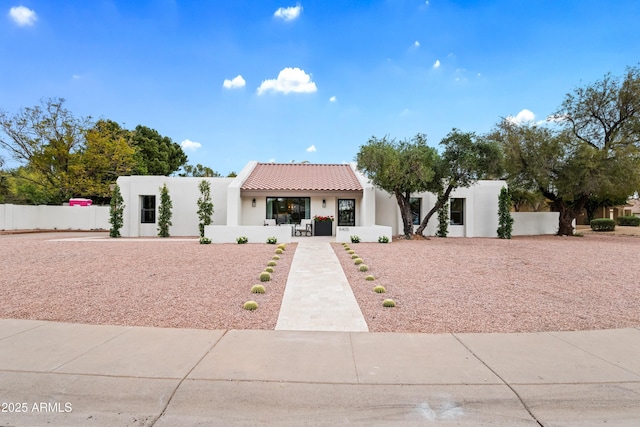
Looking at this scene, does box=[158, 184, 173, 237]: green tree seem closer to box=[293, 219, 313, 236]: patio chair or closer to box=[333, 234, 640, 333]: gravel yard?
box=[293, 219, 313, 236]: patio chair

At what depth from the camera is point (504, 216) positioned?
18.6 metres

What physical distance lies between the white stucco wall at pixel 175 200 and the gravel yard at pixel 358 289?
6954 mm

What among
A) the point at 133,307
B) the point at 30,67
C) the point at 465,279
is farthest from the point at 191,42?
the point at 465,279

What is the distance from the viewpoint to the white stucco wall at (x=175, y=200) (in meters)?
18.6

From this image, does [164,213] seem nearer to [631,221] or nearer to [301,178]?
[301,178]

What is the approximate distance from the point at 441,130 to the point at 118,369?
15658 mm

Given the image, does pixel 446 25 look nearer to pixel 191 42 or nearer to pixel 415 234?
pixel 415 234

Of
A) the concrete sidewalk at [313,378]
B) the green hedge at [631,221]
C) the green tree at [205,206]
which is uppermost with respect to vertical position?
the green tree at [205,206]

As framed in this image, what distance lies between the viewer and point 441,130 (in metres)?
15.6

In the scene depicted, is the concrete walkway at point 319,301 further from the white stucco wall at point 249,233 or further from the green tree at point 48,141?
the green tree at point 48,141

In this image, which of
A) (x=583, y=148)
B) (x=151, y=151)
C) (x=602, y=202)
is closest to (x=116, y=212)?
(x=151, y=151)

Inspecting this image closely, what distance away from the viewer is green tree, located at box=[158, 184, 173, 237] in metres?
18.2

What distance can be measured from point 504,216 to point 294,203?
39.6ft

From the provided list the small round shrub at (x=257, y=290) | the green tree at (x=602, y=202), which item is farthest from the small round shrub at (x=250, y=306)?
the green tree at (x=602, y=202)
